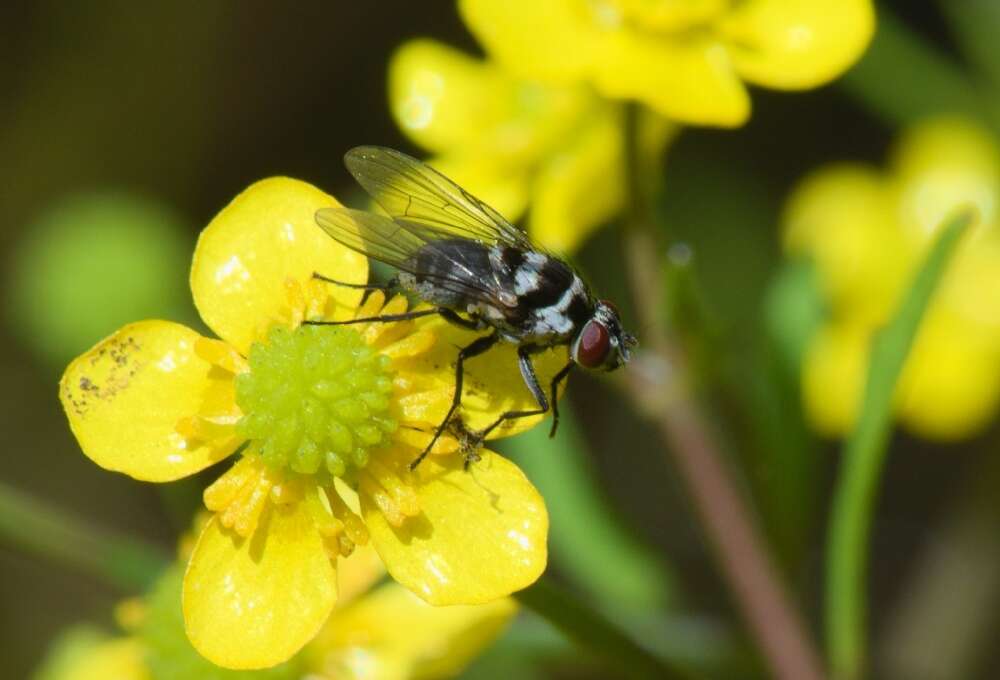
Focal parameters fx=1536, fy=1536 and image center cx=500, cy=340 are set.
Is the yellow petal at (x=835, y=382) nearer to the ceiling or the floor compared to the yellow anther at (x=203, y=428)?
nearer to the floor

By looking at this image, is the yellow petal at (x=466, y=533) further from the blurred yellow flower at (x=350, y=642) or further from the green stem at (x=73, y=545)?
the green stem at (x=73, y=545)

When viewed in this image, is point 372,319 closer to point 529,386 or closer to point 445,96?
point 529,386

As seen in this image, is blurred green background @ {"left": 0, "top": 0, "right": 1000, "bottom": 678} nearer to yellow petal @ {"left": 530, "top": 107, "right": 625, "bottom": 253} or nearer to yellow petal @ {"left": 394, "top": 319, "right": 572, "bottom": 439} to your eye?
yellow petal @ {"left": 530, "top": 107, "right": 625, "bottom": 253}

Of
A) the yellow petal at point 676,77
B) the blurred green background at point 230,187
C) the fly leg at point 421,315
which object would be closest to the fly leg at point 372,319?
the fly leg at point 421,315

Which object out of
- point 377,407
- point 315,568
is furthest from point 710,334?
point 315,568

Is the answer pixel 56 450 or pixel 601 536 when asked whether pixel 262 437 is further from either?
pixel 56 450
